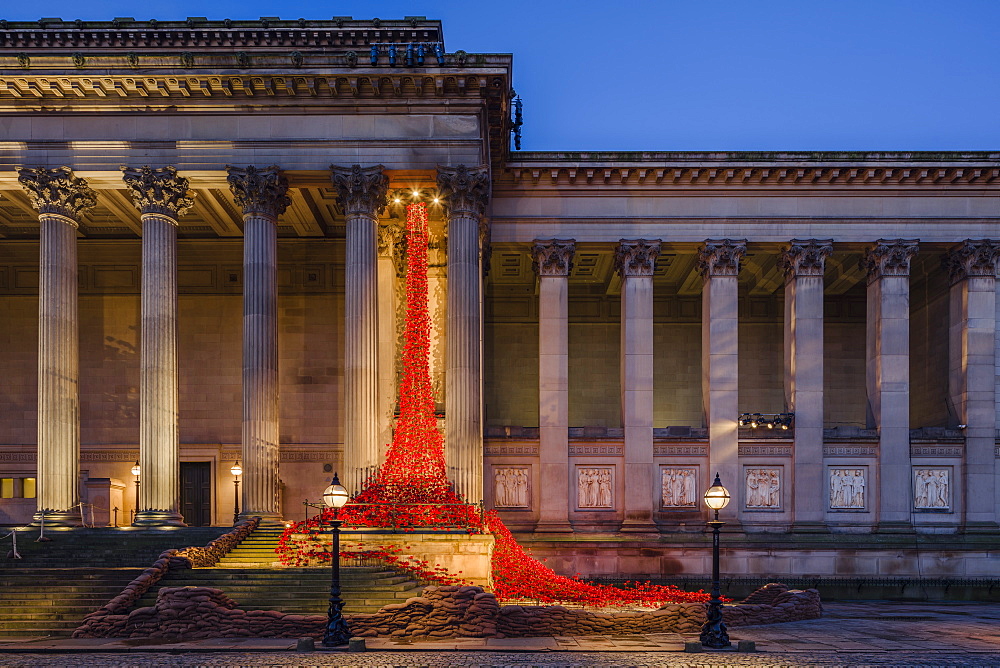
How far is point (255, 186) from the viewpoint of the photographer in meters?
28.2

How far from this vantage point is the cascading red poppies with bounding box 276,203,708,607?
2508cm

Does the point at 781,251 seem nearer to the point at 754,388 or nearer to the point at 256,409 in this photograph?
the point at 754,388

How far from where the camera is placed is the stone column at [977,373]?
33.4 metres

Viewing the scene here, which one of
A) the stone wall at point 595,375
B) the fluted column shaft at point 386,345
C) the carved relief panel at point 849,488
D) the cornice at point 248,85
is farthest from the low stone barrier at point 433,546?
the stone wall at point 595,375

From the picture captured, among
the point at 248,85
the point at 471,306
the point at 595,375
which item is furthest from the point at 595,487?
the point at 248,85

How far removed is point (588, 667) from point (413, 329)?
14906 millimetres

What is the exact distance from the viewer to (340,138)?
1121 inches

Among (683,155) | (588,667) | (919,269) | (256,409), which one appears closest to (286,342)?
(256,409)

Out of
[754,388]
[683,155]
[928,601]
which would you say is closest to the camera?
[928,601]

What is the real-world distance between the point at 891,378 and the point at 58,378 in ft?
96.0

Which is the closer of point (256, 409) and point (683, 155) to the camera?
point (256, 409)

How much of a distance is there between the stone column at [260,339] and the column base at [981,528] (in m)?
25.1

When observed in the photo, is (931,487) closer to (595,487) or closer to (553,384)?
(595,487)

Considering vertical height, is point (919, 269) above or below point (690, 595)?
above
